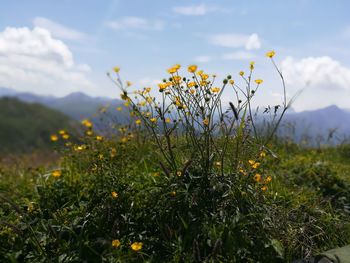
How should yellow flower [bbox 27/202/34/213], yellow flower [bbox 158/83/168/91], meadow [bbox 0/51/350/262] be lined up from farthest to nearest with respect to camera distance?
1. yellow flower [bbox 27/202/34/213]
2. yellow flower [bbox 158/83/168/91]
3. meadow [bbox 0/51/350/262]

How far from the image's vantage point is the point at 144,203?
11.5ft

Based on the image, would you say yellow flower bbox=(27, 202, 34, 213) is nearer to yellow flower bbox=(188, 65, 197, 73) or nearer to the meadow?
the meadow

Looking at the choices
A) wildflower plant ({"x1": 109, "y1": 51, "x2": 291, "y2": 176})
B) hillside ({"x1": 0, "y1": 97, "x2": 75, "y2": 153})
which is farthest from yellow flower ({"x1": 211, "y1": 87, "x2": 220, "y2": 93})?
hillside ({"x1": 0, "y1": 97, "x2": 75, "y2": 153})

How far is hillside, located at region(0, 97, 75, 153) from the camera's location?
94.5 metres

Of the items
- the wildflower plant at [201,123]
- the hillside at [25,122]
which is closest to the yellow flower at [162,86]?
the wildflower plant at [201,123]

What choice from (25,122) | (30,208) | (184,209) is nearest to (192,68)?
(184,209)

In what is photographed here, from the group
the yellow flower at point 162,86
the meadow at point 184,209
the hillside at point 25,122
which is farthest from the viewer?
the hillside at point 25,122

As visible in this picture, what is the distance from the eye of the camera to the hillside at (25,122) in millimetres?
94500

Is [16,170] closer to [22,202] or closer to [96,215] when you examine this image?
[22,202]

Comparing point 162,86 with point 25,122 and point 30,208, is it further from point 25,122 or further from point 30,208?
point 25,122

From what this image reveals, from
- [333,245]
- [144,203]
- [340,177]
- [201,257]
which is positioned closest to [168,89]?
[144,203]

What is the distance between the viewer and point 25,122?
104438 millimetres

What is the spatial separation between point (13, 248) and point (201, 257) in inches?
56.6

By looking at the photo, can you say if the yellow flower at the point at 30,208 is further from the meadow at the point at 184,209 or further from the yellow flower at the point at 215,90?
the yellow flower at the point at 215,90
